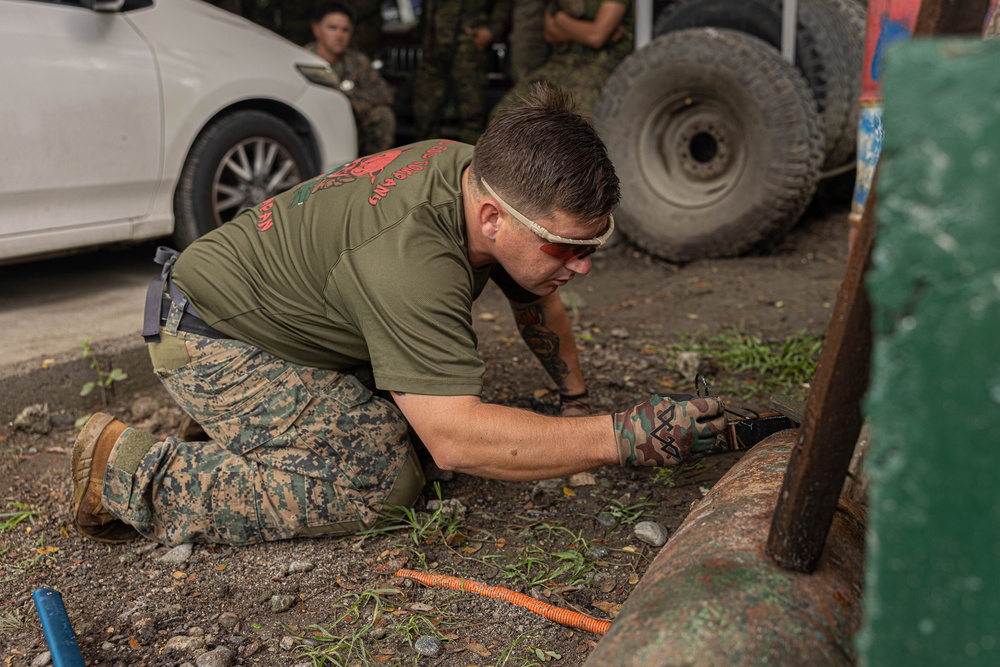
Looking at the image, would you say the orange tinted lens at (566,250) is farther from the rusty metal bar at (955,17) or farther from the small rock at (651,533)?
the rusty metal bar at (955,17)

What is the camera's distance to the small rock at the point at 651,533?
2.19 m

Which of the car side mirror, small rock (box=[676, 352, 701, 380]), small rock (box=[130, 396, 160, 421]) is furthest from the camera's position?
the car side mirror

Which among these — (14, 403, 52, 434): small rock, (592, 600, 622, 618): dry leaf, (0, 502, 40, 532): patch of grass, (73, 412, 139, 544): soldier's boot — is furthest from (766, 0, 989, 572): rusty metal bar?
(14, 403, 52, 434): small rock

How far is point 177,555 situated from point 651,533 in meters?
1.26

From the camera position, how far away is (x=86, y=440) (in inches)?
88.3

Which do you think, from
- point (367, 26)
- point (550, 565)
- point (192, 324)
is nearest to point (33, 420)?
point (192, 324)

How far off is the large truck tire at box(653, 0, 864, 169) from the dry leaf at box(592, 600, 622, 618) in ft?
11.6

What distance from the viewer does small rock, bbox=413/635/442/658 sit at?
1836 mm

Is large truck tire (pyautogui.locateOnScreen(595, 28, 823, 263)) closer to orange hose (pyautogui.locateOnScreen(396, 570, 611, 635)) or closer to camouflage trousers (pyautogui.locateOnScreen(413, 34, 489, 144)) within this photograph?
camouflage trousers (pyautogui.locateOnScreen(413, 34, 489, 144))

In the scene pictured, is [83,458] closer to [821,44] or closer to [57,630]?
[57,630]

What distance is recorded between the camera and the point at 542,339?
2.76 metres

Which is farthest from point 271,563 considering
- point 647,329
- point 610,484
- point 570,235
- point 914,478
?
point 647,329

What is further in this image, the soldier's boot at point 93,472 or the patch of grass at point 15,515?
the patch of grass at point 15,515

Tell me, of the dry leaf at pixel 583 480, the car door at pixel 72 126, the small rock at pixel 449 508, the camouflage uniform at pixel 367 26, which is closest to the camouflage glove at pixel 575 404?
the dry leaf at pixel 583 480
